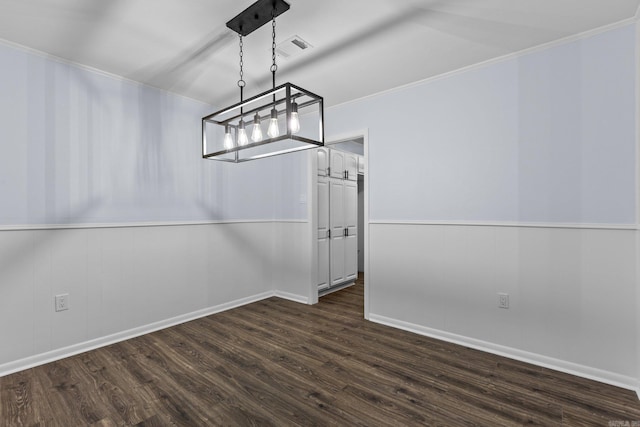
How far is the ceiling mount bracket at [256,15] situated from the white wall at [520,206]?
5.40ft

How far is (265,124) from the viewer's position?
4.26 m

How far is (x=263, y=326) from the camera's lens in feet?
10.6

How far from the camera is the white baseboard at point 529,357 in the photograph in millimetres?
2135

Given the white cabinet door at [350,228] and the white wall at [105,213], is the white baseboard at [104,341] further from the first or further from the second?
the white cabinet door at [350,228]

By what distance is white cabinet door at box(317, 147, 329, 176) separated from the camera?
430 centimetres

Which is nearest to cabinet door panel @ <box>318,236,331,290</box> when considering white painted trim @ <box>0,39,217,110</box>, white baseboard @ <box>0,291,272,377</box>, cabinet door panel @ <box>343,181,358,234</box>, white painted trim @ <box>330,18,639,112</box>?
cabinet door panel @ <box>343,181,358,234</box>

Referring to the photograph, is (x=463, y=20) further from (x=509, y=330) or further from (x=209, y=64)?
(x=509, y=330)

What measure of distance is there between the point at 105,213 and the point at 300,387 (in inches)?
90.8

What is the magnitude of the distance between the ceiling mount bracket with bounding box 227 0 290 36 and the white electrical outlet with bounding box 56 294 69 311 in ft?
8.32

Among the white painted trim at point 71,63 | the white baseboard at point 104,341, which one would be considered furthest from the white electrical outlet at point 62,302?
the white painted trim at point 71,63

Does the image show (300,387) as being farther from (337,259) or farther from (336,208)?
(336,208)

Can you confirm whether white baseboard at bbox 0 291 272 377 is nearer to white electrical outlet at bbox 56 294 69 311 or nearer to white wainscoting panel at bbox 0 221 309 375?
white wainscoting panel at bbox 0 221 309 375

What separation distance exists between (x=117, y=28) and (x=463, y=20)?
241 centimetres

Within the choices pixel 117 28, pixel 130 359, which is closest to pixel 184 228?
pixel 130 359
